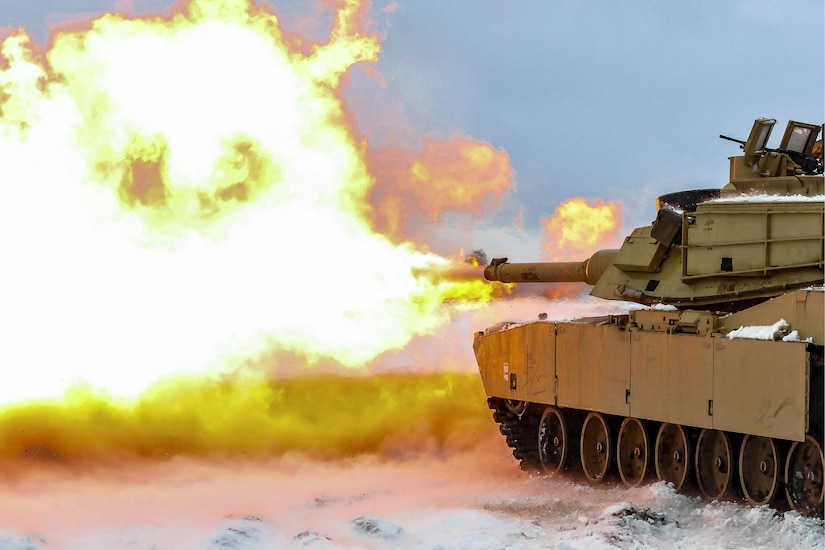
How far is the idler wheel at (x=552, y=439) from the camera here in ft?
69.9

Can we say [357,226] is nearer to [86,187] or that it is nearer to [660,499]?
[86,187]

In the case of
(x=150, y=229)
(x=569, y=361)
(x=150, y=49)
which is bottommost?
(x=569, y=361)

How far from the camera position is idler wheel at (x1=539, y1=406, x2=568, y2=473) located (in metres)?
21.3

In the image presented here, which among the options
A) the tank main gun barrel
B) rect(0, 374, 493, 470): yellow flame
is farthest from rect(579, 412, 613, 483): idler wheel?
rect(0, 374, 493, 470): yellow flame

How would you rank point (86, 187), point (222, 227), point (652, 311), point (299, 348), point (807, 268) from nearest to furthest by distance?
1. point (807, 268)
2. point (652, 311)
3. point (86, 187)
4. point (222, 227)
5. point (299, 348)

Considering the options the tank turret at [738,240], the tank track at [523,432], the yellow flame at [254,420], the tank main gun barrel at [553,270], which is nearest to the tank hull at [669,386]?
the tank track at [523,432]

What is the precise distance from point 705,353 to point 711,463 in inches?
71.1

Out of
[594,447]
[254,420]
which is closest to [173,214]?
[254,420]

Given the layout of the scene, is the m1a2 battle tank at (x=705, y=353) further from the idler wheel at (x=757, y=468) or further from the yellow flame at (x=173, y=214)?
the yellow flame at (x=173, y=214)

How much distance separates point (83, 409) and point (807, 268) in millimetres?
10591

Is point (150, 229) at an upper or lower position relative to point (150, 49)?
lower

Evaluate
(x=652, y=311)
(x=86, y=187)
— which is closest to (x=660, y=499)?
(x=652, y=311)

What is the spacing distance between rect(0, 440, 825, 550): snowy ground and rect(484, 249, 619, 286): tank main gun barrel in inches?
135

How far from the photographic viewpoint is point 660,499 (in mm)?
17484
